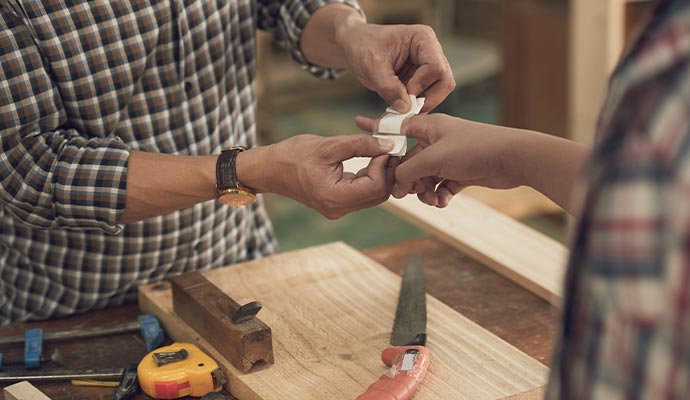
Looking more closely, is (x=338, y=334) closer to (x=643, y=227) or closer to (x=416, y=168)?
(x=416, y=168)

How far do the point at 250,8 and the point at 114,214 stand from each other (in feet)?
1.80

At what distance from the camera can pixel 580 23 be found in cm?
335

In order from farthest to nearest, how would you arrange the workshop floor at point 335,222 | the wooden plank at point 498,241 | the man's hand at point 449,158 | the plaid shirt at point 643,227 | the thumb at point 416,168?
1. the workshop floor at point 335,222
2. the wooden plank at point 498,241
3. the thumb at point 416,168
4. the man's hand at point 449,158
5. the plaid shirt at point 643,227

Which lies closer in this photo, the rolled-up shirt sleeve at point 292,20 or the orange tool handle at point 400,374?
the orange tool handle at point 400,374

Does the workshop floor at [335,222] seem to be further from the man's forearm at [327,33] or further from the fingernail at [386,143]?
the fingernail at [386,143]

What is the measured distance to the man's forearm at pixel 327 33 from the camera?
66.7 inches

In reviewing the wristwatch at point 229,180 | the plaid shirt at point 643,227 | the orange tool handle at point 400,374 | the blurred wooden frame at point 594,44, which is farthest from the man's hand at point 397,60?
the blurred wooden frame at point 594,44

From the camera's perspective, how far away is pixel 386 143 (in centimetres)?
141

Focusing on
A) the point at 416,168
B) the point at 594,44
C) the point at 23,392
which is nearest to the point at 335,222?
the point at 594,44

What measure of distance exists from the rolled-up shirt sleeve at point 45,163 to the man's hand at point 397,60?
46cm

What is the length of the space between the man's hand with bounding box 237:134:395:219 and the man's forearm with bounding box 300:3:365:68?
13.8 inches

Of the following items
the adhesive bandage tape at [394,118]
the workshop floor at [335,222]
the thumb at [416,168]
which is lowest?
the workshop floor at [335,222]

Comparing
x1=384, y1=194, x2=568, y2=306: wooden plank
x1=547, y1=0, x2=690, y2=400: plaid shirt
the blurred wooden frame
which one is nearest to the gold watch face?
x1=384, y1=194, x2=568, y2=306: wooden plank

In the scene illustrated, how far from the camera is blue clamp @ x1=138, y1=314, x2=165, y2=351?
1457mm
